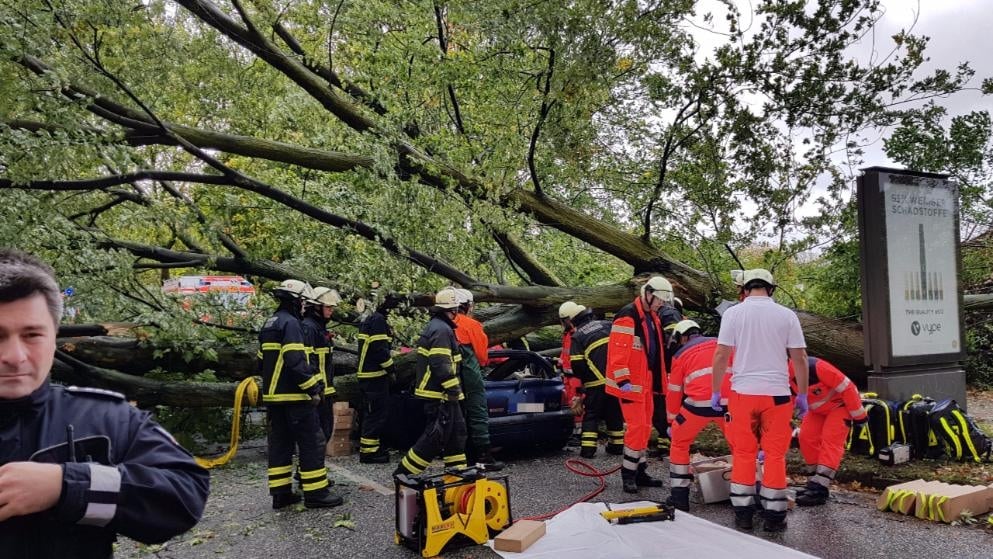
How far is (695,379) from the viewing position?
17.9 feet

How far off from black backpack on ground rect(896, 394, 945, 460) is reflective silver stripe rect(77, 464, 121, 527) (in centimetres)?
677

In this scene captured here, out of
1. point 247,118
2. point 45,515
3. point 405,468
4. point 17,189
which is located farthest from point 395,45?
point 45,515

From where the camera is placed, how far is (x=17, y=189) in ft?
21.8

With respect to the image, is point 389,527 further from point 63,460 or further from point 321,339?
point 63,460

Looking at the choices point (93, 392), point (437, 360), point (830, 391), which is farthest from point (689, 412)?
point (93, 392)

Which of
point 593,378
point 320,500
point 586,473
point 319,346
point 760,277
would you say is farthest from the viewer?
point 593,378

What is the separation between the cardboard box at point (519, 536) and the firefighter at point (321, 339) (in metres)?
2.38

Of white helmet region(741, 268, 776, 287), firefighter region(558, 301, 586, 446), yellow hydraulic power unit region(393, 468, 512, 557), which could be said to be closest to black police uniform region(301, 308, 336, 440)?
yellow hydraulic power unit region(393, 468, 512, 557)

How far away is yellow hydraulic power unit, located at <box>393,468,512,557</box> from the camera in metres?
4.52

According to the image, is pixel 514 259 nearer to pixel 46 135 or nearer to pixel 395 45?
pixel 395 45

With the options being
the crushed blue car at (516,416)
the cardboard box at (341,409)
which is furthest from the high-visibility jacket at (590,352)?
the cardboard box at (341,409)

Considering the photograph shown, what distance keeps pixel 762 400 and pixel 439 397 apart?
9.21 feet

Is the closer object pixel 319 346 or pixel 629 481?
pixel 629 481

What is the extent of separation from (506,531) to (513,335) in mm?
4872
